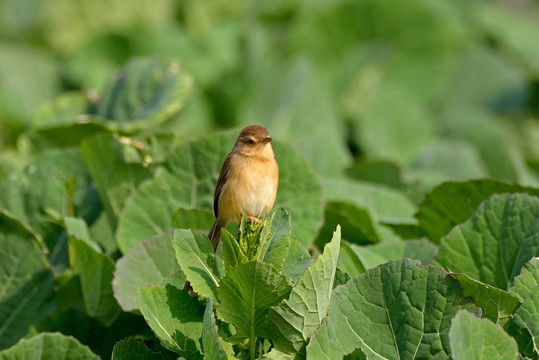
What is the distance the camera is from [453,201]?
307cm

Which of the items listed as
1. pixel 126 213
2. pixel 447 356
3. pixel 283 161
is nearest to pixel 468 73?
pixel 283 161

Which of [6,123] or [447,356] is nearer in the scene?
[447,356]

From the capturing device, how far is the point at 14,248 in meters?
3.00

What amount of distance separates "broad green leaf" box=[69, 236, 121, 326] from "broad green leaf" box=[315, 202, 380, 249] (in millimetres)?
937

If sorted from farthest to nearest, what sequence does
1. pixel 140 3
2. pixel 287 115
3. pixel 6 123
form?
pixel 140 3 → pixel 6 123 → pixel 287 115

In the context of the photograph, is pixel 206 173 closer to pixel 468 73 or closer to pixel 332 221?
pixel 332 221

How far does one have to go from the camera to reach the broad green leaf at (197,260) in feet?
7.15

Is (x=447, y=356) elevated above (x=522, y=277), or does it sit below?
below

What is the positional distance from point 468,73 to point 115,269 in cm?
527

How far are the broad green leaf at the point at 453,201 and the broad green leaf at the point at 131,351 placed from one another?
136cm

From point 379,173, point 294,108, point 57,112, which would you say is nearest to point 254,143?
point 379,173

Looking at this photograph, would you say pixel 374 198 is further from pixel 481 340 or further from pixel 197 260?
pixel 481 340

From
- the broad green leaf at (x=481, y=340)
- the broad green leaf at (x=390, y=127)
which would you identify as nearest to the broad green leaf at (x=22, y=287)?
the broad green leaf at (x=481, y=340)

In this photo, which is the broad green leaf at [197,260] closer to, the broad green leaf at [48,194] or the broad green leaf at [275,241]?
the broad green leaf at [275,241]
